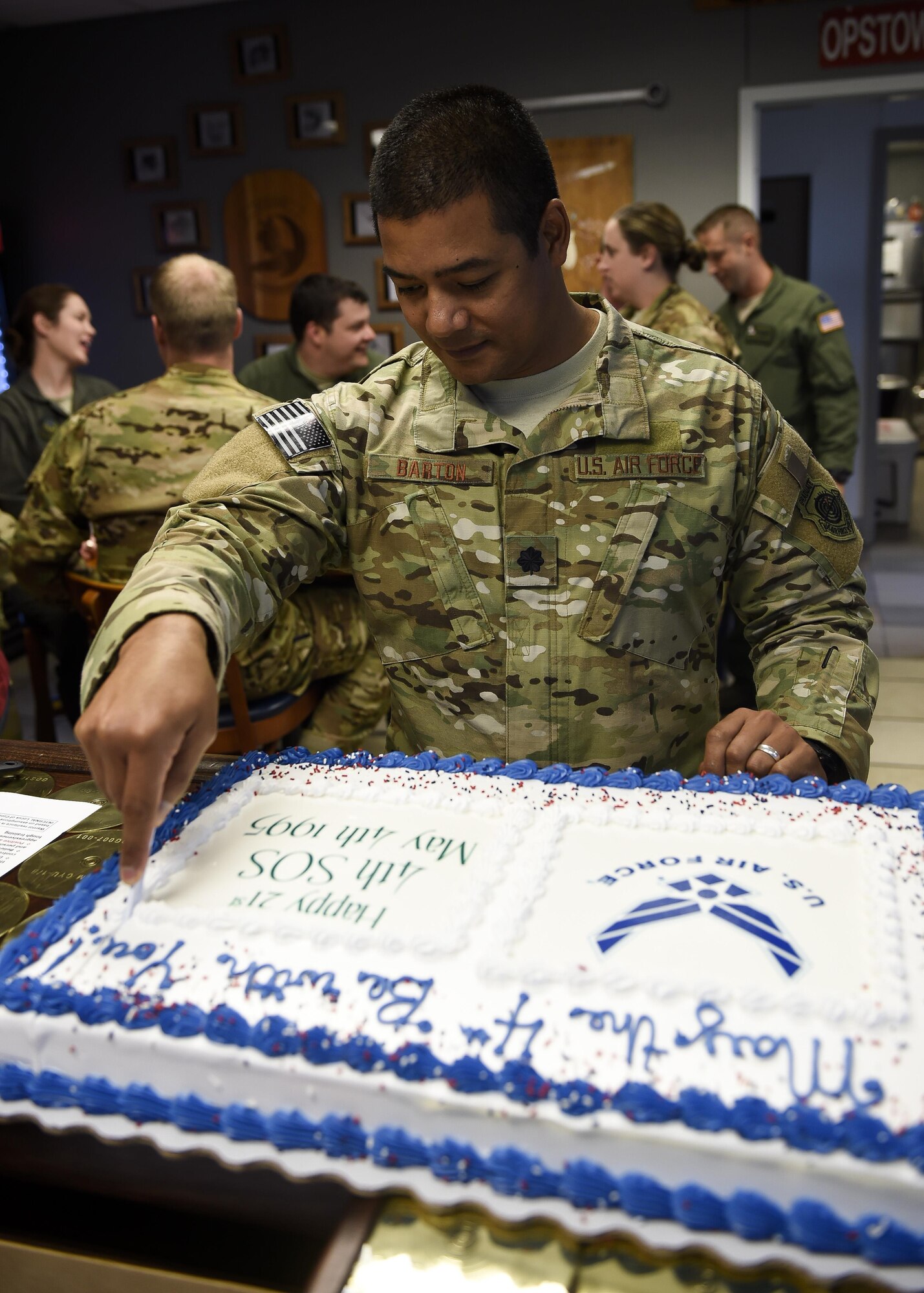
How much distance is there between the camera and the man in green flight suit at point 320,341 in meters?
3.58

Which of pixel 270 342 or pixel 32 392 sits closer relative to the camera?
pixel 32 392

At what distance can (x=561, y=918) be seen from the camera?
81 centimetres

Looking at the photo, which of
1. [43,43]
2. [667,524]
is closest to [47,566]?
[667,524]

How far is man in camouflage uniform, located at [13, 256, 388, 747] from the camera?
2.48 meters

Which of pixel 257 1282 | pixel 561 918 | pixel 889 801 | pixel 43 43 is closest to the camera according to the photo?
pixel 257 1282

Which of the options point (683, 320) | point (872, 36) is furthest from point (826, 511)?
point (872, 36)

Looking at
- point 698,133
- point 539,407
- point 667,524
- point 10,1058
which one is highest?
point 698,133

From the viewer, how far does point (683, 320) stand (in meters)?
3.14

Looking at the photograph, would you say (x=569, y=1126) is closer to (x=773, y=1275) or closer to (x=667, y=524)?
(x=773, y=1275)

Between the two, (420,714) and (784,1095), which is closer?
(784,1095)

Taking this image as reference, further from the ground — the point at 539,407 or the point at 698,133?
the point at 698,133

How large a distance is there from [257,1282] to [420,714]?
803 millimetres

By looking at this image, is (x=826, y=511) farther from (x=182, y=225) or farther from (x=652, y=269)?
(x=182, y=225)

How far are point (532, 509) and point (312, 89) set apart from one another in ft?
14.2
